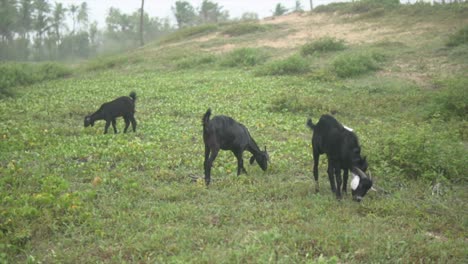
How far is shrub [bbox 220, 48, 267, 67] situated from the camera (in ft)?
88.6

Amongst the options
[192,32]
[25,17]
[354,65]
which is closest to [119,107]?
[354,65]

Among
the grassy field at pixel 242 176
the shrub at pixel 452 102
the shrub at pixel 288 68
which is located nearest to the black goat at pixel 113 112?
the grassy field at pixel 242 176

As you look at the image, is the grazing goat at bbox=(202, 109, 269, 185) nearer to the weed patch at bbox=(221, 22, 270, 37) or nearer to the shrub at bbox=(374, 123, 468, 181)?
the shrub at bbox=(374, 123, 468, 181)


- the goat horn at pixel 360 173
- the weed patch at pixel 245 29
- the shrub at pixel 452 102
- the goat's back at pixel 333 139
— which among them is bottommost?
the goat horn at pixel 360 173

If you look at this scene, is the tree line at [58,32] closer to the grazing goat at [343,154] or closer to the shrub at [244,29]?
the shrub at [244,29]

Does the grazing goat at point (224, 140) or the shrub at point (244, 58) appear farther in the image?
the shrub at point (244, 58)

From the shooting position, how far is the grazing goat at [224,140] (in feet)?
27.1

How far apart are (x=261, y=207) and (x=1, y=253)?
12.7 feet

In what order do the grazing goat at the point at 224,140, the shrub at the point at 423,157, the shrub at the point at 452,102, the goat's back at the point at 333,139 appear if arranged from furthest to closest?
the shrub at the point at 452,102 < the shrub at the point at 423,157 < the grazing goat at the point at 224,140 < the goat's back at the point at 333,139

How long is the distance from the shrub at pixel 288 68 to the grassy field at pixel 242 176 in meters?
1.50

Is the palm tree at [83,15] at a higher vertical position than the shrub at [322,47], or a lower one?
higher

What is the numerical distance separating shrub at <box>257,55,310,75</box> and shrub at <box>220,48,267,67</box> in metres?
3.38

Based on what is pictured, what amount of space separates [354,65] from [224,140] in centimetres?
1466

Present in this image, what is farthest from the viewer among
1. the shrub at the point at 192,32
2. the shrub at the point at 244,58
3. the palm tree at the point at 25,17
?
the palm tree at the point at 25,17
